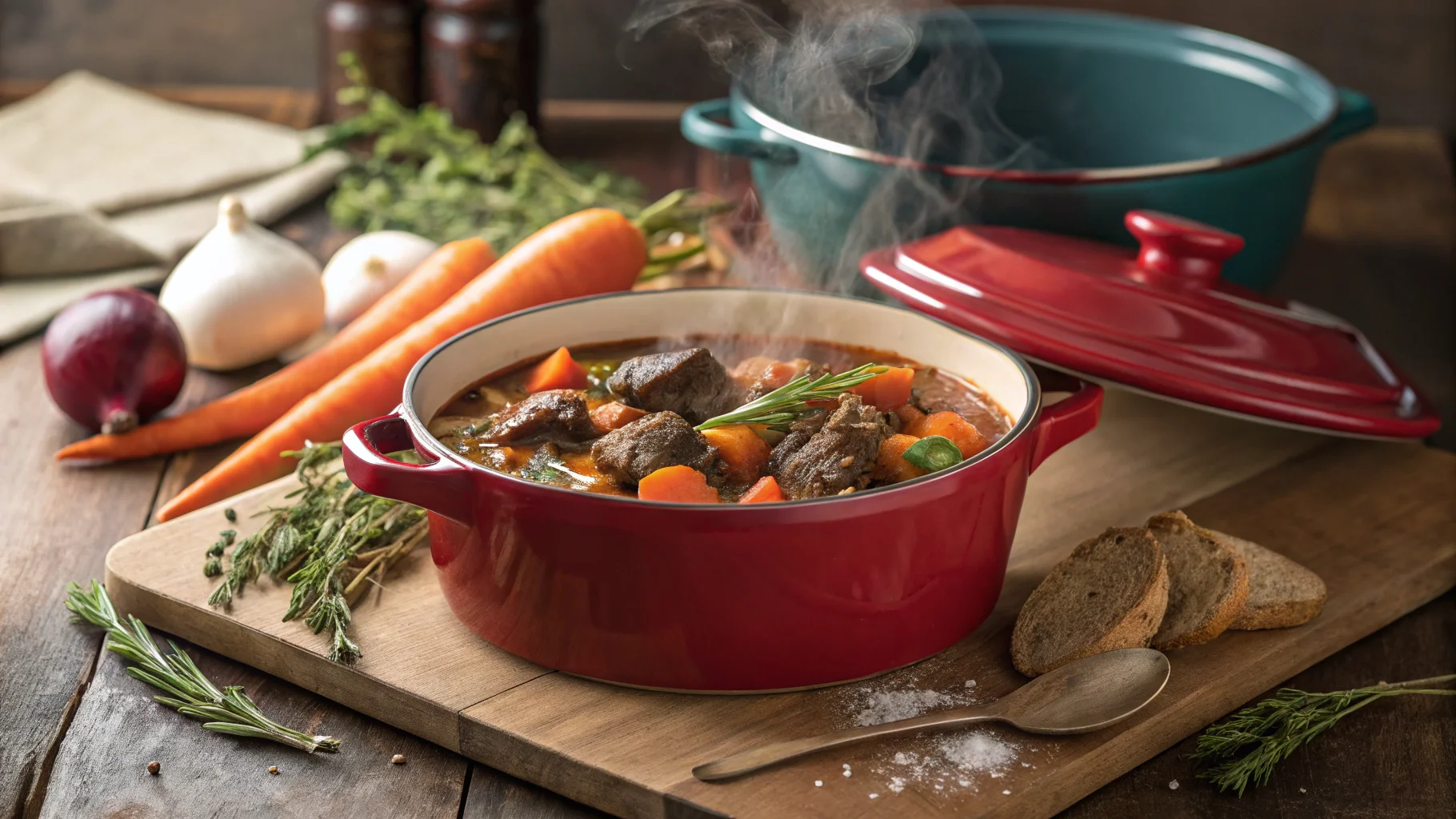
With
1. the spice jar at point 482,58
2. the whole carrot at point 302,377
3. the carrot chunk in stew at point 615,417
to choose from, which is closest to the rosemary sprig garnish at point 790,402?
the carrot chunk in stew at point 615,417

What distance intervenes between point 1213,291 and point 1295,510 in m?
0.46

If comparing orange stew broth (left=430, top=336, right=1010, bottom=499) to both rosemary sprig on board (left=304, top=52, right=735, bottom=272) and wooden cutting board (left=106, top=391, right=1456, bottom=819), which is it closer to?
wooden cutting board (left=106, top=391, right=1456, bottom=819)

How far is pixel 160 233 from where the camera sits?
397 cm

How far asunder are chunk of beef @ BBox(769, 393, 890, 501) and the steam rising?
94 centimetres

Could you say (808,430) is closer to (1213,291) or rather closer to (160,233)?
(1213,291)

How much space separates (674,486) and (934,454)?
0.39 m

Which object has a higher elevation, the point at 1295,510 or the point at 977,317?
the point at 977,317

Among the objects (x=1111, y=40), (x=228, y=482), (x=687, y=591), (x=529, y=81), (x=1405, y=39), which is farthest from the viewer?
(x=1405, y=39)

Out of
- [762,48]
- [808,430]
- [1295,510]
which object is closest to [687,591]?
[808,430]

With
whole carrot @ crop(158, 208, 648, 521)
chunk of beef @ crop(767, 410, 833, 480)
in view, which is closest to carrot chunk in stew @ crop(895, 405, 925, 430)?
chunk of beef @ crop(767, 410, 833, 480)

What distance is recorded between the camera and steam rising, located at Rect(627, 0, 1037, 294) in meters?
3.08

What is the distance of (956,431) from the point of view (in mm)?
2266

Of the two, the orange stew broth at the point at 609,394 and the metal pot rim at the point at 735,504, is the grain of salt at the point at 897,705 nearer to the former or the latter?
the metal pot rim at the point at 735,504

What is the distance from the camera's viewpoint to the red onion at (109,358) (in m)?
2.90
